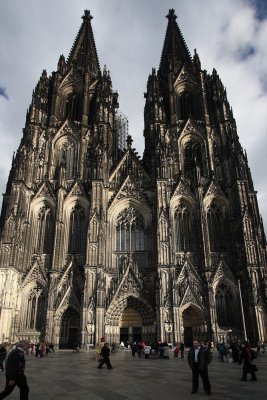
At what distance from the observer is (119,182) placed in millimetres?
35750

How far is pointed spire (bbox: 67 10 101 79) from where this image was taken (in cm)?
4659

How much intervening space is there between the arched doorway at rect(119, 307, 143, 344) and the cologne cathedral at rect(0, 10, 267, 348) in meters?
0.09

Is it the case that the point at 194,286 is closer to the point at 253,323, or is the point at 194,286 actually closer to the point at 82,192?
the point at 253,323

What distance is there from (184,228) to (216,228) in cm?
307

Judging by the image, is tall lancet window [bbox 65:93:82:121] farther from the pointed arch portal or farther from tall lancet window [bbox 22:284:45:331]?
the pointed arch portal

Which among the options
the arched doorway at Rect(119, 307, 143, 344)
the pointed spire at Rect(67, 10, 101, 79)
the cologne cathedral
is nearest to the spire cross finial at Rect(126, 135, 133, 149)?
the cologne cathedral

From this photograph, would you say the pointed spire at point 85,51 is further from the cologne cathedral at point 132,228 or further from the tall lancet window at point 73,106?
the cologne cathedral at point 132,228

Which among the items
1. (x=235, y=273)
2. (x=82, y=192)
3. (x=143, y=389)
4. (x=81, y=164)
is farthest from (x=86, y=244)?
(x=143, y=389)

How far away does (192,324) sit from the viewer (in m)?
29.6

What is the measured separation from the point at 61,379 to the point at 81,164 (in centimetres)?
2801

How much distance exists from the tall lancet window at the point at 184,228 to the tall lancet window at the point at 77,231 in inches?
349

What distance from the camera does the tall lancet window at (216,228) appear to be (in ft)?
106

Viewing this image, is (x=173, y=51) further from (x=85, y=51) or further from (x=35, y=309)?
(x=35, y=309)

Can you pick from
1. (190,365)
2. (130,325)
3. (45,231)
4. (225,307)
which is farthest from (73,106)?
(190,365)
